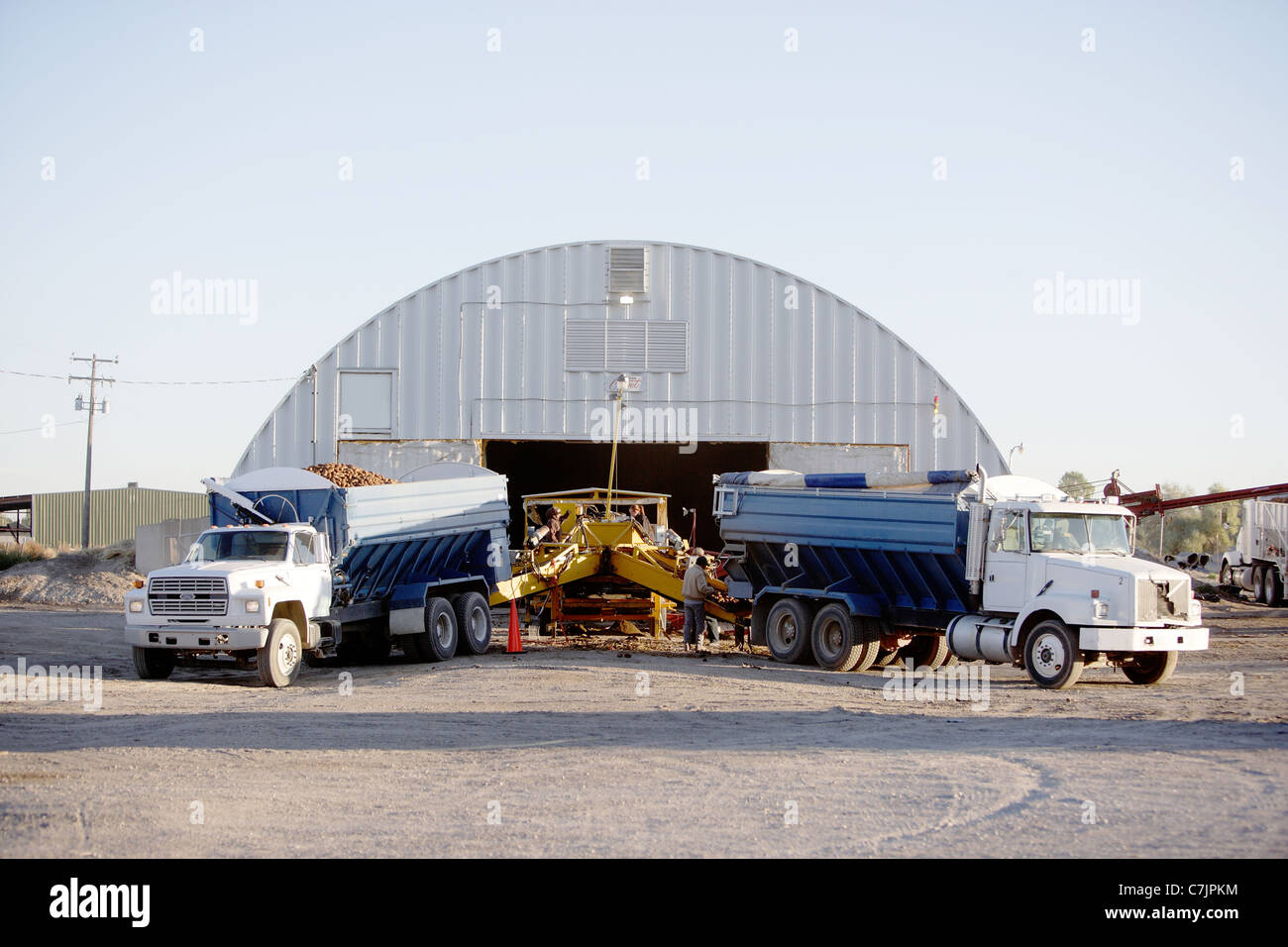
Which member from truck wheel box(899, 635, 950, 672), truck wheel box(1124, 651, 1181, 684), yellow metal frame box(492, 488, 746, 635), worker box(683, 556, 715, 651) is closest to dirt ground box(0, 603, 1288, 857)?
truck wheel box(1124, 651, 1181, 684)

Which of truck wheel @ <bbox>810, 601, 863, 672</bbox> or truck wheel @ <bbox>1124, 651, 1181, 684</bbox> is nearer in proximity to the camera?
truck wheel @ <bbox>1124, 651, 1181, 684</bbox>

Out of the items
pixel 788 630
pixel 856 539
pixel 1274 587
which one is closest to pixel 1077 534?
pixel 856 539

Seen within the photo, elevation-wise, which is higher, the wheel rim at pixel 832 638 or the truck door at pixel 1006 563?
the truck door at pixel 1006 563

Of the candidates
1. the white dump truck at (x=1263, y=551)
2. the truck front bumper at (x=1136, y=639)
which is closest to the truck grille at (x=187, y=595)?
the truck front bumper at (x=1136, y=639)

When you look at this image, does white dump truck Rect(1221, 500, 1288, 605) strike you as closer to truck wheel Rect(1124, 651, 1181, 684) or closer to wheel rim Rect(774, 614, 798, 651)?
truck wheel Rect(1124, 651, 1181, 684)

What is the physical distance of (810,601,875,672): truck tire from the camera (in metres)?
18.8

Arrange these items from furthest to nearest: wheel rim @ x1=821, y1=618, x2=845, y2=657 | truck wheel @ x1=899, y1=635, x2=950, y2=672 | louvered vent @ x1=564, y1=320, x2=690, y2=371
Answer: louvered vent @ x1=564, y1=320, x2=690, y2=371
truck wheel @ x1=899, y1=635, x2=950, y2=672
wheel rim @ x1=821, y1=618, x2=845, y2=657

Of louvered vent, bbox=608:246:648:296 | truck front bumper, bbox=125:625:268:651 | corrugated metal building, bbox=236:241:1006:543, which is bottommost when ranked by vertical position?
truck front bumper, bbox=125:625:268:651

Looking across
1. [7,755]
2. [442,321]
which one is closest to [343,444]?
[442,321]

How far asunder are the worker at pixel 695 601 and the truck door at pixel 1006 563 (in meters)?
5.27

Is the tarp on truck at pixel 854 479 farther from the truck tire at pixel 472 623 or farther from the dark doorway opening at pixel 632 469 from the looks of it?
the dark doorway opening at pixel 632 469

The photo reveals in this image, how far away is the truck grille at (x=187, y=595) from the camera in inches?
638

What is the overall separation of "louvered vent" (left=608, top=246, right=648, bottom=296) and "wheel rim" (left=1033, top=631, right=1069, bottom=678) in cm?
1756
